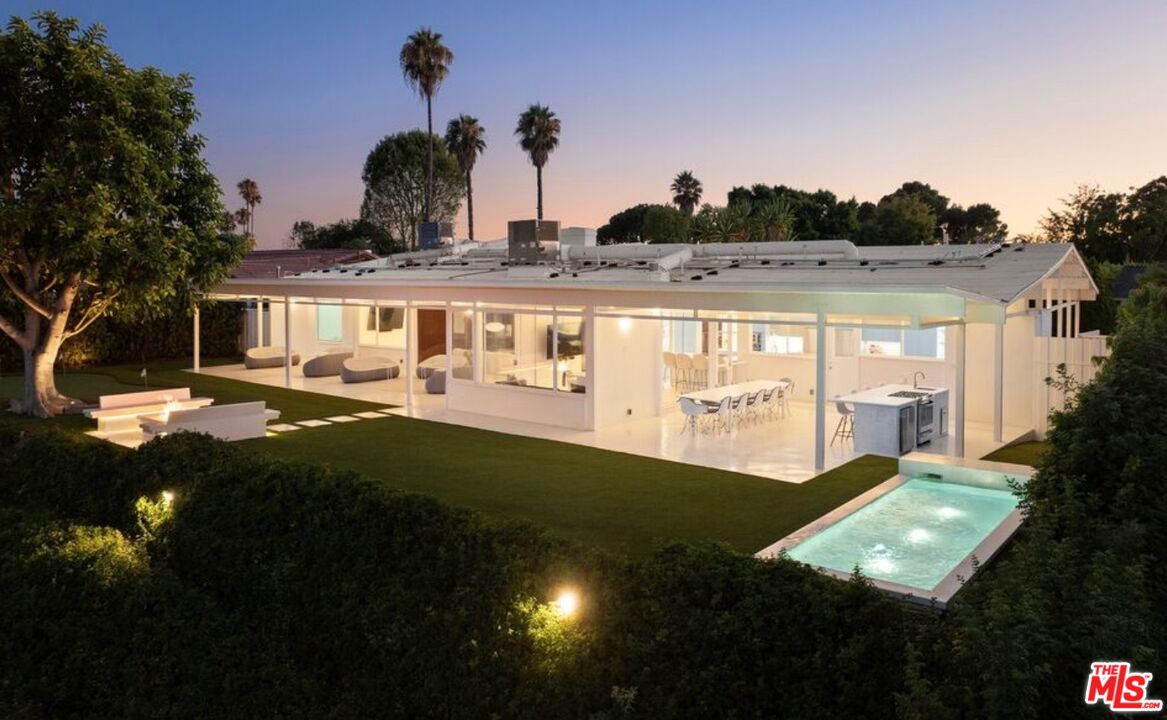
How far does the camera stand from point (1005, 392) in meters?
14.3

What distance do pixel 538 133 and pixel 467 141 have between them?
7.57m

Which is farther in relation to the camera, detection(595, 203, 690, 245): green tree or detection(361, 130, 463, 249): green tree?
detection(361, 130, 463, 249): green tree

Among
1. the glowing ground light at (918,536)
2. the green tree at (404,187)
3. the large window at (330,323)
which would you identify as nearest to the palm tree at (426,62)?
the green tree at (404,187)

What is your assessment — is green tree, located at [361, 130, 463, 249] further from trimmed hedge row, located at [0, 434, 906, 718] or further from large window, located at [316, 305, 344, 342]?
trimmed hedge row, located at [0, 434, 906, 718]

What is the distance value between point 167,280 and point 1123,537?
15.5m

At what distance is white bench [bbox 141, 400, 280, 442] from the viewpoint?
1332 centimetres

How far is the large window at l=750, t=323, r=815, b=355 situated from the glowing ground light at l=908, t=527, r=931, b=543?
9.42 meters

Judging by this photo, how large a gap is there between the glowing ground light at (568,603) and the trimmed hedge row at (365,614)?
5 cm

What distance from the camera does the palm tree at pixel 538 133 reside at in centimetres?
5206

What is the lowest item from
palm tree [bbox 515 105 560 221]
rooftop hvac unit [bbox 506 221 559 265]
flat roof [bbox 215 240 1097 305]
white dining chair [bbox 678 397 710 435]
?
white dining chair [bbox 678 397 710 435]

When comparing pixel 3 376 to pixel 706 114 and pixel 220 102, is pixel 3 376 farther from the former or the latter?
pixel 220 102

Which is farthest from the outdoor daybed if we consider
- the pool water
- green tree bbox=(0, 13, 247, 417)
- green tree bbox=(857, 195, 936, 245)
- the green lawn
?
green tree bbox=(857, 195, 936, 245)

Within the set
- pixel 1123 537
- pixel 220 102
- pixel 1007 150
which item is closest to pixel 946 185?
pixel 1007 150

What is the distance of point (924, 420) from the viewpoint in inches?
518
